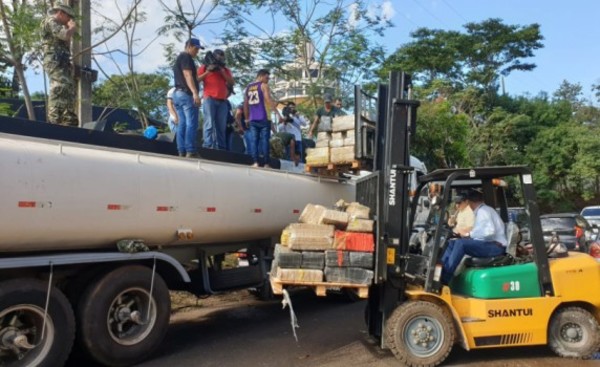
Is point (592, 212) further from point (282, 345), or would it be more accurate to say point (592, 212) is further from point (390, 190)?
point (282, 345)

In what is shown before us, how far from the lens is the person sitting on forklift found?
6.22 m

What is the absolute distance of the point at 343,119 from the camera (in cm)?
788

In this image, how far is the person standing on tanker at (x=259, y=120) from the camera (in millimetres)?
8862

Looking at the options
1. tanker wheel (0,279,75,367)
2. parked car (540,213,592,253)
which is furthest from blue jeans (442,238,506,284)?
parked car (540,213,592,253)

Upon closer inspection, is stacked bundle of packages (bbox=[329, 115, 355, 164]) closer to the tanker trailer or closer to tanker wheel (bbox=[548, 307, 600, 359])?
the tanker trailer

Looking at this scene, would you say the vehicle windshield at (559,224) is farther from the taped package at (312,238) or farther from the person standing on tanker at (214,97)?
the taped package at (312,238)

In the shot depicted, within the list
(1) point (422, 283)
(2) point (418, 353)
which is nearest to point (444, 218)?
(1) point (422, 283)

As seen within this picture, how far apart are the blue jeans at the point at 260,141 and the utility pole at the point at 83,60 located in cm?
357

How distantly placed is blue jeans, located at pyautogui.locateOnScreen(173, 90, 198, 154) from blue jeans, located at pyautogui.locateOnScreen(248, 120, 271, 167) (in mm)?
Answer: 1144

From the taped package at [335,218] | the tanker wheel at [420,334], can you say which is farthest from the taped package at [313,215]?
the tanker wheel at [420,334]

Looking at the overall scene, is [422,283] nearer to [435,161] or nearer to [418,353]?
[418,353]

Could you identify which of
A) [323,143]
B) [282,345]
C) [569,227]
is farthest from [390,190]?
[569,227]

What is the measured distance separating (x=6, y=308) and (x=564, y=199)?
109 ft

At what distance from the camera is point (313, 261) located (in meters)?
5.89
